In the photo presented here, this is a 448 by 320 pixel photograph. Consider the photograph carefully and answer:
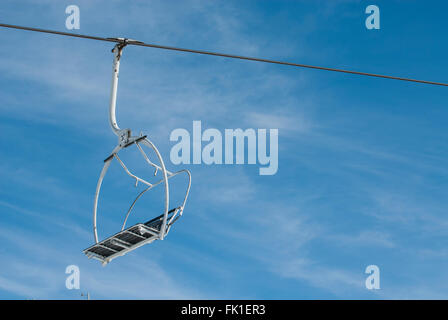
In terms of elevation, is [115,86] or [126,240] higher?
[115,86]

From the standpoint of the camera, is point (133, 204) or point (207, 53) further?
point (133, 204)

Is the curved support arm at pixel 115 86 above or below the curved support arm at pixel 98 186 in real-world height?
above

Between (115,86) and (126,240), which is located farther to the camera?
(115,86)

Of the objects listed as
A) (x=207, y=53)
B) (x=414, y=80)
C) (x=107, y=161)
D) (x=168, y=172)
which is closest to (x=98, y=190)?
(x=107, y=161)

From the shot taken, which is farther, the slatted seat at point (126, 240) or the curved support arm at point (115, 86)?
the curved support arm at point (115, 86)

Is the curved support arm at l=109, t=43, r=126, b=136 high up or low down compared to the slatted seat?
up

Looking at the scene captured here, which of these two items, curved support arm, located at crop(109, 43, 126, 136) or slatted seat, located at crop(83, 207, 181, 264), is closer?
slatted seat, located at crop(83, 207, 181, 264)

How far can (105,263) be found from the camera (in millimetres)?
Answer: 18438

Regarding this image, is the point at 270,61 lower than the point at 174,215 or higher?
higher

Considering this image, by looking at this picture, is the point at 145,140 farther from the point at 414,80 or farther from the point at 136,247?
the point at 414,80

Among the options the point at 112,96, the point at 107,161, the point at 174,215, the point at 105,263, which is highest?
the point at 112,96

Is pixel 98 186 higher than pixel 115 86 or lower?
lower

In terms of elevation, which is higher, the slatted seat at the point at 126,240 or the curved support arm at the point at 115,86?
the curved support arm at the point at 115,86

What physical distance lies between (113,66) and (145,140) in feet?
8.89
